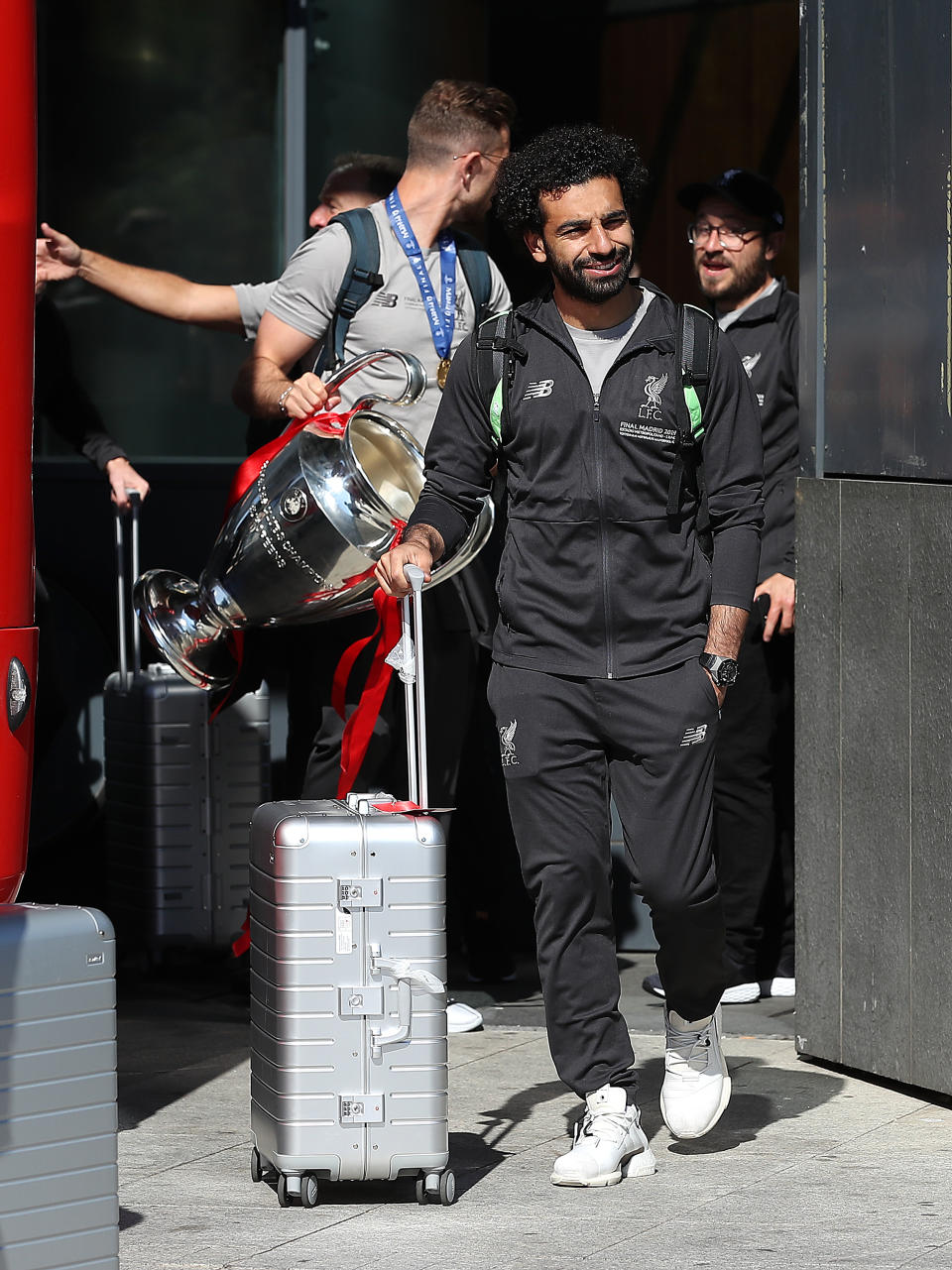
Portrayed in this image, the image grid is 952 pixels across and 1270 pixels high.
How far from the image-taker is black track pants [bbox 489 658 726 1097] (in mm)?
4656

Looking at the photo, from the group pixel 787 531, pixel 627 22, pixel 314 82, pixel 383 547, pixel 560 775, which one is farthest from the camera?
pixel 627 22

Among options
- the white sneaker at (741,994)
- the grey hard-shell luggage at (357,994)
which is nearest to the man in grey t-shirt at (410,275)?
the grey hard-shell luggage at (357,994)

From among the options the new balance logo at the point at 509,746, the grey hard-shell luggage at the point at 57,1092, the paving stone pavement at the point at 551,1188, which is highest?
the new balance logo at the point at 509,746

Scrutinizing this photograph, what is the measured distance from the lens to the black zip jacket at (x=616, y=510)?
4.68 m

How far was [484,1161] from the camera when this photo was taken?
4.82m

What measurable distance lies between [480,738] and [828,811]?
1.47 meters

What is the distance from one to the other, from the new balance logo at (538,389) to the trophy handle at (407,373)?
2.37ft

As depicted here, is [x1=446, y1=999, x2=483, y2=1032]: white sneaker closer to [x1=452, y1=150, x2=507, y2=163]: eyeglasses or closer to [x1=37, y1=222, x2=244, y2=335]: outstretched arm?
[x1=37, y1=222, x2=244, y2=335]: outstretched arm

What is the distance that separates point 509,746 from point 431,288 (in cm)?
163

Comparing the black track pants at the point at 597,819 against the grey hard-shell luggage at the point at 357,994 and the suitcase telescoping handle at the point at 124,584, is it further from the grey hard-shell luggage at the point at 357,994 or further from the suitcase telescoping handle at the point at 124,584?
the suitcase telescoping handle at the point at 124,584

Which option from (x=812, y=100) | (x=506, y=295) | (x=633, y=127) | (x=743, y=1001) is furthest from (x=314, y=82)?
(x=743, y=1001)

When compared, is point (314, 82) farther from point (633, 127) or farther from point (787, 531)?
point (787, 531)

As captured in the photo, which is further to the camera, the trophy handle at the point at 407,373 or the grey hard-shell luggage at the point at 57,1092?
the trophy handle at the point at 407,373

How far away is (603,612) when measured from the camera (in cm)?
468
